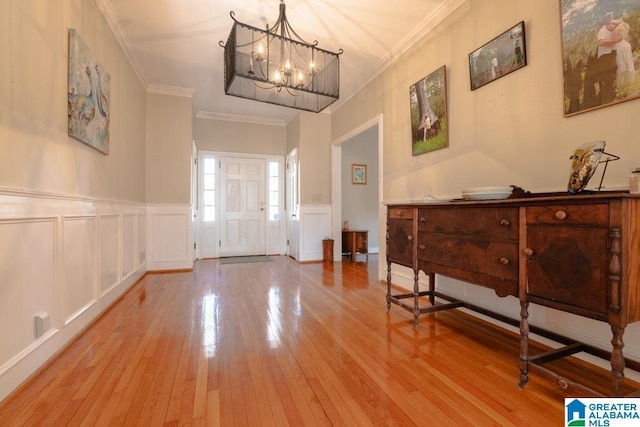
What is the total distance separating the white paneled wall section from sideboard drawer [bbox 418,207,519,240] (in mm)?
2442

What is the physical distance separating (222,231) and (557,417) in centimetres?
538

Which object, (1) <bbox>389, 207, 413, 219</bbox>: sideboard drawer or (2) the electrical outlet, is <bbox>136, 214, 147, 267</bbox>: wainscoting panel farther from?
(1) <bbox>389, 207, 413, 219</bbox>: sideboard drawer

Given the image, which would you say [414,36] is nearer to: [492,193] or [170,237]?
[492,193]

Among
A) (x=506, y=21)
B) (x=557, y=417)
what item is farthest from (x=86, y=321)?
(x=506, y=21)

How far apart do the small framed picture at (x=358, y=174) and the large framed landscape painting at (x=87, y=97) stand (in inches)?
182

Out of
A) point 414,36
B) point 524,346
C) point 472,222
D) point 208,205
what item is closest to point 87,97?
point 472,222

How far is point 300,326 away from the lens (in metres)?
2.20

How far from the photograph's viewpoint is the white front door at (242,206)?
5668 mm

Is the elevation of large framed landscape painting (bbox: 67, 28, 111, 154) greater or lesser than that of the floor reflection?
greater

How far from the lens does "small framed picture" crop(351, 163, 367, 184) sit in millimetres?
6371

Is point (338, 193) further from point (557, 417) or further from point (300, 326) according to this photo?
point (557, 417)

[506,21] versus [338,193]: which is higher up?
[506,21]

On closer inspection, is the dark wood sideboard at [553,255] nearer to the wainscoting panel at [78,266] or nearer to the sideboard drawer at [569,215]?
the sideboard drawer at [569,215]

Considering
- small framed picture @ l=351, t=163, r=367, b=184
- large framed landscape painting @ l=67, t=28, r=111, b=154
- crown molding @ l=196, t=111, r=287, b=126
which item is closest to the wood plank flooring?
large framed landscape painting @ l=67, t=28, r=111, b=154
